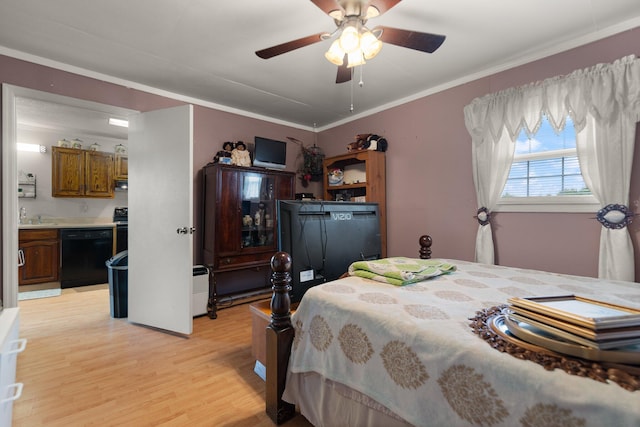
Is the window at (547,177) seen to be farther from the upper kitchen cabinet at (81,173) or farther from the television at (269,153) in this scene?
the upper kitchen cabinet at (81,173)

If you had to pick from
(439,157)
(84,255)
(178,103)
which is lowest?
(84,255)

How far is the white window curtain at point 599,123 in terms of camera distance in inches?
73.0

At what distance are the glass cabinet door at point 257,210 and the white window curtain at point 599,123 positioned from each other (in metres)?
2.33

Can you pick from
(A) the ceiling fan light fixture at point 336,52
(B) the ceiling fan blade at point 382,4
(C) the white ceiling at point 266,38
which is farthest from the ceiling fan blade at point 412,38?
(C) the white ceiling at point 266,38

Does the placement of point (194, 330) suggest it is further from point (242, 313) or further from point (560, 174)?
point (560, 174)

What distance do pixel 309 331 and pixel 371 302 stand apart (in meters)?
0.31

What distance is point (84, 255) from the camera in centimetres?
422

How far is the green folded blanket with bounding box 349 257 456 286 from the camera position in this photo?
1.35 m

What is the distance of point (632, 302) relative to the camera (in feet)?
3.56

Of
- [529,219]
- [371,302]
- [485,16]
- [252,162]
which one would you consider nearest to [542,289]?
[371,302]

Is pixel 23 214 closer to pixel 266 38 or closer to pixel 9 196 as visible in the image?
pixel 9 196

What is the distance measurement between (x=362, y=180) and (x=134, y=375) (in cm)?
282

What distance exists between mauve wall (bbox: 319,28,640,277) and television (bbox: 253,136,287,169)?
946mm

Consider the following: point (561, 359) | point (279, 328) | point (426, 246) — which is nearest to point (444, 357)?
point (561, 359)
